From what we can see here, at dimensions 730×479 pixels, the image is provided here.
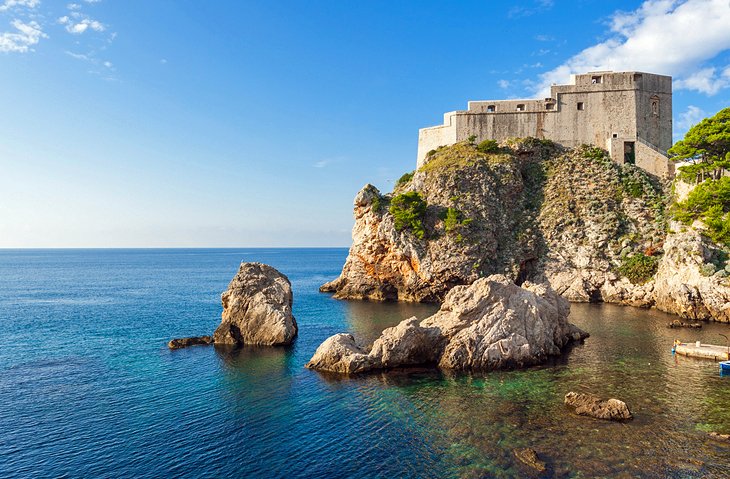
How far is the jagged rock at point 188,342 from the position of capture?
119 feet

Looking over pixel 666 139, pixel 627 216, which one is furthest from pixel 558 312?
pixel 666 139

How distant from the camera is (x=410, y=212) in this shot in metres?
59.5

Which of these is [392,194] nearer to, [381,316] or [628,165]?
[381,316]

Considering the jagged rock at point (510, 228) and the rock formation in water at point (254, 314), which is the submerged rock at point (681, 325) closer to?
the jagged rock at point (510, 228)

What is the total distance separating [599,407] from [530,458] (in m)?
6.07

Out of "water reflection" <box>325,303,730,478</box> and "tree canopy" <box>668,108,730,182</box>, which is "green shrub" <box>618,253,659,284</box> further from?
"water reflection" <box>325,303,730,478</box>

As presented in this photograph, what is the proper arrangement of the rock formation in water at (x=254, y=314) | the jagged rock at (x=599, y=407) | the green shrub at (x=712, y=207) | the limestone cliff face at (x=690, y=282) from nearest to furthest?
the jagged rock at (x=599, y=407) < the rock formation in water at (x=254, y=314) < the limestone cliff face at (x=690, y=282) < the green shrub at (x=712, y=207)

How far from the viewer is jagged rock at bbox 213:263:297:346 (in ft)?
120

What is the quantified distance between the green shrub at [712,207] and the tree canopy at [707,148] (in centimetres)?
252

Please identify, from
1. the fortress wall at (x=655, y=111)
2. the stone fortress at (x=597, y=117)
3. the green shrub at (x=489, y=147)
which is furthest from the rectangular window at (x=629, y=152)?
the green shrub at (x=489, y=147)

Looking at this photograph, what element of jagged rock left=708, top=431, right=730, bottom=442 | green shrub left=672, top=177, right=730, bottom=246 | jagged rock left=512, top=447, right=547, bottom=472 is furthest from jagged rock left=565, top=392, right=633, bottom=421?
green shrub left=672, top=177, right=730, bottom=246

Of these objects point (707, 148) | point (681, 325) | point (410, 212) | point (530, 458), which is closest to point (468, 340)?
point (530, 458)

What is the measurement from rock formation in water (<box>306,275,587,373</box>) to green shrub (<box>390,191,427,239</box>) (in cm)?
2709

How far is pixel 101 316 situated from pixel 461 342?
41.1 m
